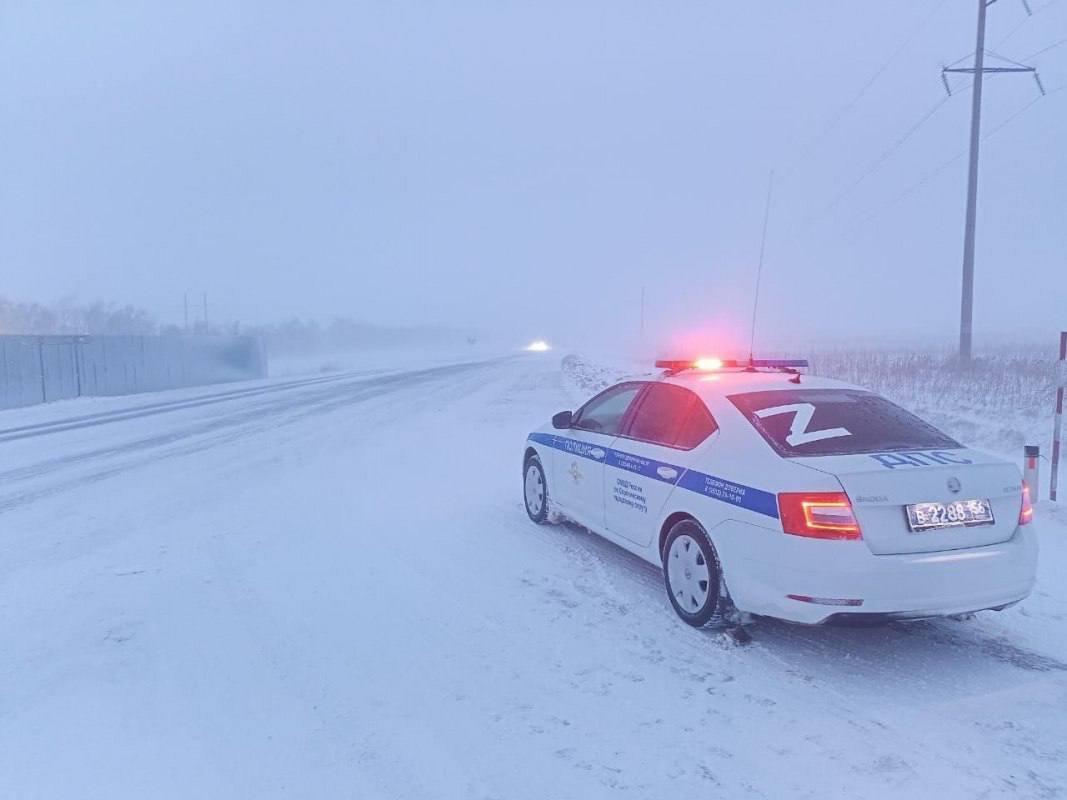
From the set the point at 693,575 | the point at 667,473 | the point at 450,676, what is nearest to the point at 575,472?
the point at 667,473

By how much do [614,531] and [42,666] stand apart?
3.73 meters

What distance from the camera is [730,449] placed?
457 centimetres

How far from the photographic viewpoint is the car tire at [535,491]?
23.5ft

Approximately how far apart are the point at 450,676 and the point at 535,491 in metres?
3.35

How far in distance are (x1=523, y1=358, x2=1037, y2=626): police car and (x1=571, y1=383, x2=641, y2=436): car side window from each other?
31 centimetres

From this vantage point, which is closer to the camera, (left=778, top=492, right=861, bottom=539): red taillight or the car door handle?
(left=778, top=492, right=861, bottom=539): red taillight

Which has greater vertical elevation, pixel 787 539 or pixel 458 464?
pixel 787 539

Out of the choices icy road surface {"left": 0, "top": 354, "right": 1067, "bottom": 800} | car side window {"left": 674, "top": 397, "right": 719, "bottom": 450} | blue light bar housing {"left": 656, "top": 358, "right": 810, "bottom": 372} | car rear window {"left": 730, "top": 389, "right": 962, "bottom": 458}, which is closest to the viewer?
icy road surface {"left": 0, "top": 354, "right": 1067, "bottom": 800}

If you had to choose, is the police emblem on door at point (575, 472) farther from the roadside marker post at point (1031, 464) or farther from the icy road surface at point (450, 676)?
the roadside marker post at point (1031, 464)

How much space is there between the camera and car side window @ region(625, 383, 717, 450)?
4949mm

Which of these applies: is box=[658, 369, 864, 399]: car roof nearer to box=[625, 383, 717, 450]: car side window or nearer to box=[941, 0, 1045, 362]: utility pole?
box=[625, 383, 717, 450]: car side window

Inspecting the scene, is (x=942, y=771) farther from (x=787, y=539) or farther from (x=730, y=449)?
(x=730, y=449)

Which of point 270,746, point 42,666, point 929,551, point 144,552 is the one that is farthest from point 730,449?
point 144,552

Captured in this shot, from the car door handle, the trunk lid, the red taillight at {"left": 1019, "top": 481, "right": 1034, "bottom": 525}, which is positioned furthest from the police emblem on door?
the red taillight at {"left": 1019, "top": 481, "right": 1034, "bottom": 525}
